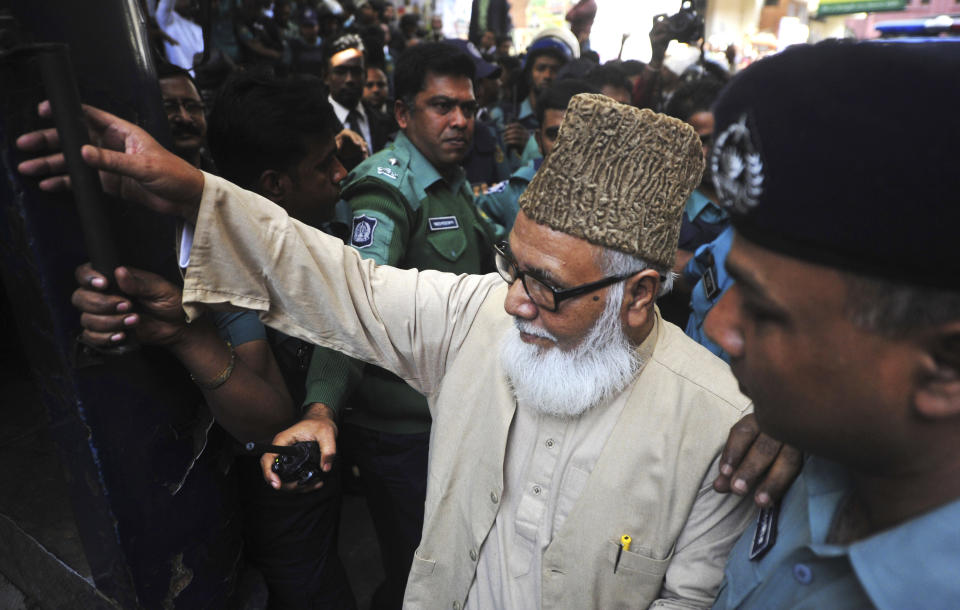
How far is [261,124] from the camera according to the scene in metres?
2.29

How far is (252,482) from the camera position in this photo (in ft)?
7.00

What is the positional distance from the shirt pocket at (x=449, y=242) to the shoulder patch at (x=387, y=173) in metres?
0.29

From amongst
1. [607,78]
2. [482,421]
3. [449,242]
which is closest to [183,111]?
[449,242]

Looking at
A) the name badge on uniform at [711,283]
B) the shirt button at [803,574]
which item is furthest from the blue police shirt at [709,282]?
the shirt button at [803,574]

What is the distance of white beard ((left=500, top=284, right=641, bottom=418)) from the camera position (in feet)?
5.17

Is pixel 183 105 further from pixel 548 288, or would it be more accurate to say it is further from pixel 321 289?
pixel 548 288

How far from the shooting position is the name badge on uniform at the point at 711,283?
2282 millimetres

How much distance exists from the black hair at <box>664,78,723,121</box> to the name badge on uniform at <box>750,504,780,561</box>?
287cm

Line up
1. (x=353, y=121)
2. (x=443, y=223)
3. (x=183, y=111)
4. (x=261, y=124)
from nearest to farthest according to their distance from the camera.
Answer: (x=261, y=124), (x=443, y=223), (x=183, y=111), (x=353, y=121)

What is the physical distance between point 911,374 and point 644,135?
92 centimetres

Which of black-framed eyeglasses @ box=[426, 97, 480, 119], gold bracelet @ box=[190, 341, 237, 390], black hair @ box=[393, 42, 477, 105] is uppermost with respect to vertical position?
black hair @ box=[393, 42, 477, 105]

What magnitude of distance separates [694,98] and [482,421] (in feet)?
9.43

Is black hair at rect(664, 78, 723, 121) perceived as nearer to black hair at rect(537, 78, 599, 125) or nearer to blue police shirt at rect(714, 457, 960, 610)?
black hair at rect(537, 78, 599, 125)

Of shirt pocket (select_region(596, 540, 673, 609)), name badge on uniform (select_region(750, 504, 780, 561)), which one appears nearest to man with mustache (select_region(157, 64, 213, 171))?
shirt pocket (select_region(596, 540, 673, 609))
